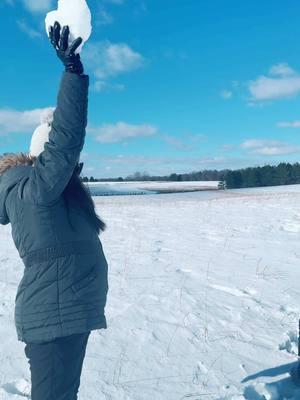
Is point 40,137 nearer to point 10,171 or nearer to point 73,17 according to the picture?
point 10,171

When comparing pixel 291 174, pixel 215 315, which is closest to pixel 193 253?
pixel 215 315

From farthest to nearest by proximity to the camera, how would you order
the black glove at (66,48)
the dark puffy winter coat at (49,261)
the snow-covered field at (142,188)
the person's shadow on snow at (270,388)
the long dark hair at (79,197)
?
the snow-covered field at (142,188)
the person's shadow on snow at (270,388)
the long dark hair at (79,197)
the dark puffy winter coat at (49,261)
the black glove at (66,48)

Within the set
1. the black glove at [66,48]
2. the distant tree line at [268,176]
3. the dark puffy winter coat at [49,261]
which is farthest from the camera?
the distant tree line at [268,176]

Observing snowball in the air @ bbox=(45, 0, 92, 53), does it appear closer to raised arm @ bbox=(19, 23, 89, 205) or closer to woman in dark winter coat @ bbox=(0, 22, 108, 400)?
raised arm @ bbox=(19, 23, 89, 205)

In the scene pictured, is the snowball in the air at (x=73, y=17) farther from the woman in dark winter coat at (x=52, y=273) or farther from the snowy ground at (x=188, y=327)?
the snowy ground at (x=188, y=327)

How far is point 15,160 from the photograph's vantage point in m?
2.36

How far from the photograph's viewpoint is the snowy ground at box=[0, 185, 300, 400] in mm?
3746

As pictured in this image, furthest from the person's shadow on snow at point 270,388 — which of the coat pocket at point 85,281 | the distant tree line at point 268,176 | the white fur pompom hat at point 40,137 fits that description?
the distant tree line at point 268,176

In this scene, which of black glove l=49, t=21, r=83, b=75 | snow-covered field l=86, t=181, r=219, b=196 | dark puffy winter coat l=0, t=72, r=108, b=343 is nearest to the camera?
black glove l=49, t=21, r=83, b=75

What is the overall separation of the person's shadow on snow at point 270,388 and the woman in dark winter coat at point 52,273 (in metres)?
1.98

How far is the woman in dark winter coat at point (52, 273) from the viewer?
2188 millimetres

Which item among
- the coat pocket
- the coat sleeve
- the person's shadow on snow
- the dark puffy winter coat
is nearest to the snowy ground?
the person's shadow on snow

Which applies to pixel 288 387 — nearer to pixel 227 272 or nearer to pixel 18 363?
pixel 18 363

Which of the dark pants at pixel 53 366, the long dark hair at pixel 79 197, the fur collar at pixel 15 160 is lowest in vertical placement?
the dark pants at pixel 53 366
